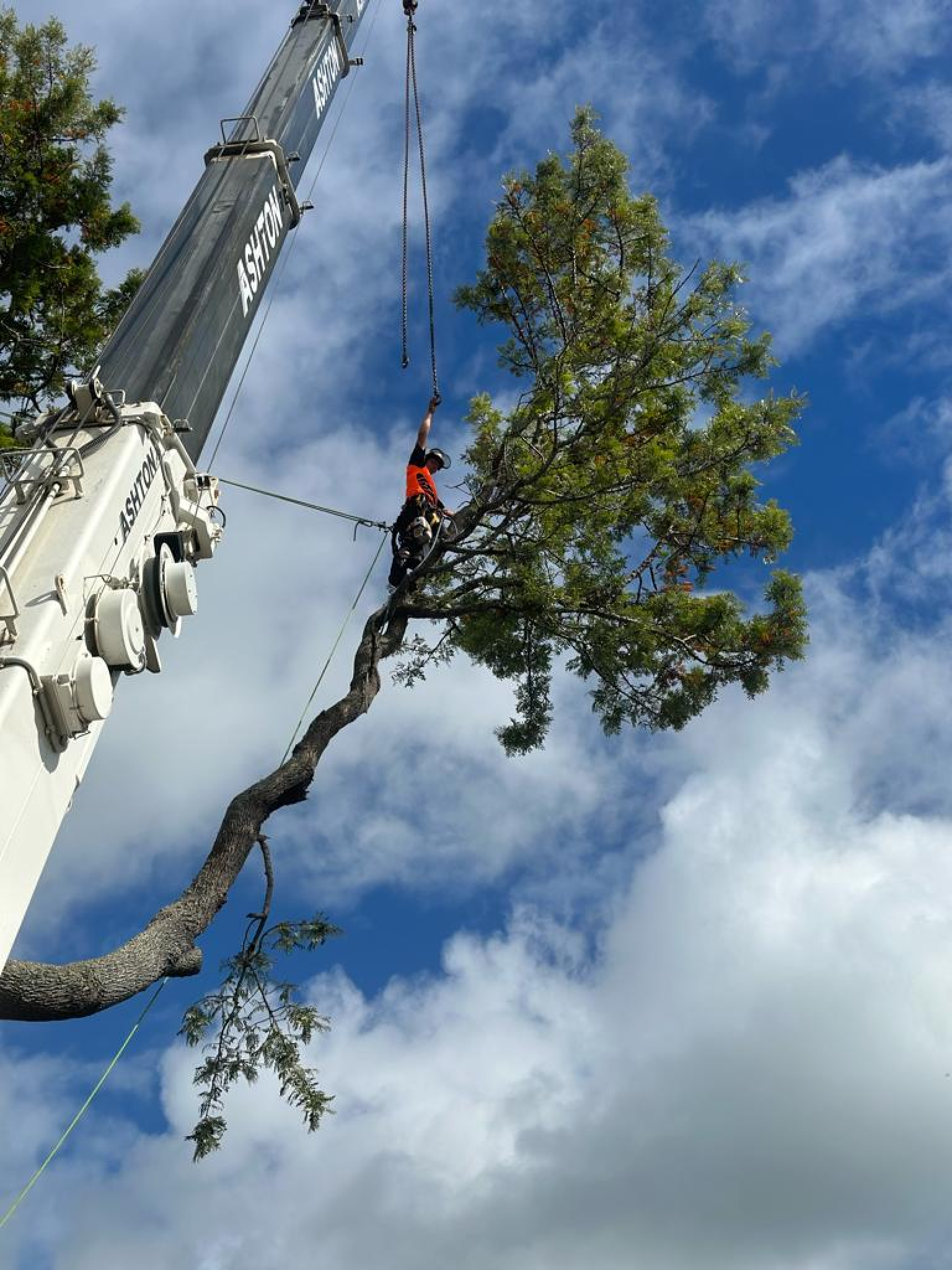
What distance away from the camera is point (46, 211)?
10375mm

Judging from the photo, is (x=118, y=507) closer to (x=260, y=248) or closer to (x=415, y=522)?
(x=260, y=248)

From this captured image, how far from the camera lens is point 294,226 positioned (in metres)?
6.97

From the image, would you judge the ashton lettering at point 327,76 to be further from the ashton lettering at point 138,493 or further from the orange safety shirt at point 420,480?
the ashton lettering at point 138,493

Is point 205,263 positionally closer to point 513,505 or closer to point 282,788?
point 282,788

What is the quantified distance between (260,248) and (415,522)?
119 inches

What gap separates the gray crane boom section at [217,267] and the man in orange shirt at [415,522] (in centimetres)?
253

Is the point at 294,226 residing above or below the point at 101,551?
above

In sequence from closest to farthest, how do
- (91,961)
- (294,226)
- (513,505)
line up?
(91,961), (294,226), (513,505)

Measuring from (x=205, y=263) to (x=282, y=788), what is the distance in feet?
9.75

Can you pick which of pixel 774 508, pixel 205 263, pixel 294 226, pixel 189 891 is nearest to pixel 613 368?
pixel 774 508

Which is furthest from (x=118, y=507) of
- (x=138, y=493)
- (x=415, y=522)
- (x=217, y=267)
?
(x=415, y=522)

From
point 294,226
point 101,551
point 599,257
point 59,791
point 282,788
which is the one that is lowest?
point 59,791

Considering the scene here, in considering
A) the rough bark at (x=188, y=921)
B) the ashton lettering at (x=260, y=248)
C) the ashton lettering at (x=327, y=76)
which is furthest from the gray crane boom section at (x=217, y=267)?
the rough bark at (x=188, y=921)

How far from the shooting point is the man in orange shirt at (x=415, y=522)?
8.96 metres
